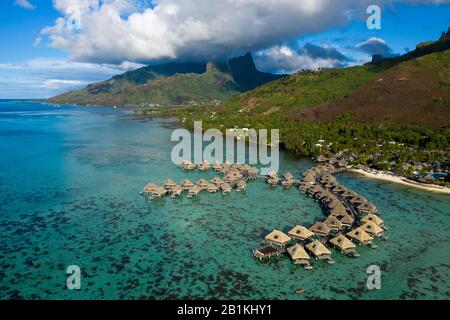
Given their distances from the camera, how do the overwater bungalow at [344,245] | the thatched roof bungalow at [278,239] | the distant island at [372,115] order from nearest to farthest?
the overwater bungalow at [344,245]
the thatched roof bungalow at [278,239]
the distant island at [372,115]

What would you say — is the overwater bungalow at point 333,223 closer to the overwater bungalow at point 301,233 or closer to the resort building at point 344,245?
the overwater bungalow at point 301,233

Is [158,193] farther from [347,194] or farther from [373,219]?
[373,219]

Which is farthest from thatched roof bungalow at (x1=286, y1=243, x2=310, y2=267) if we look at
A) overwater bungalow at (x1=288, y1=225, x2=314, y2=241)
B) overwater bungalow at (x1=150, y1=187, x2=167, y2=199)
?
overwater bungalow at (x1=150, y1=187, x2=167, y2=199)

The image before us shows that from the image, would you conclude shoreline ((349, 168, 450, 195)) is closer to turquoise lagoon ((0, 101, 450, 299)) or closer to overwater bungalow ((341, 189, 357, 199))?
Answer: turquoise lagoon ((0, 101, 450, 299))

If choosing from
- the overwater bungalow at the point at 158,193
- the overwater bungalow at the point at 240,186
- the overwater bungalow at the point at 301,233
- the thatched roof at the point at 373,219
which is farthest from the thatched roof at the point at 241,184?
the thatched roof at the point at 373,219

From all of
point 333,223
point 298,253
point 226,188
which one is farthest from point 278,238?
point 226,188

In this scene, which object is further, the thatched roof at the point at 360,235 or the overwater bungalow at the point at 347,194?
the overwater bungalow at the point at 347,194

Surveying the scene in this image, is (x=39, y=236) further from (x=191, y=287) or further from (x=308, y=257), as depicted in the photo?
(x=308, y=257)
